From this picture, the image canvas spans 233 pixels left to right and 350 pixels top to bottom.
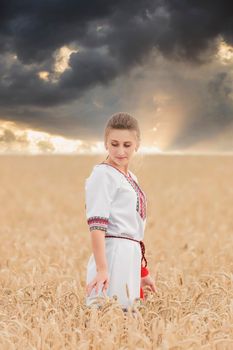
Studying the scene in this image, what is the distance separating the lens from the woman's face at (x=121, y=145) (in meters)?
4.51

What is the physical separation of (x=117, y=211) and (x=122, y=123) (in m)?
0.58

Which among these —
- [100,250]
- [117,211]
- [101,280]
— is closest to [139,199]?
[117,211]

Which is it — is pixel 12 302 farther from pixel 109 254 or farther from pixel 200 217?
pixel 200 217

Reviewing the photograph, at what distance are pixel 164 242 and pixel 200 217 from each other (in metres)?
3.91

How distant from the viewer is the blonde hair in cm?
451

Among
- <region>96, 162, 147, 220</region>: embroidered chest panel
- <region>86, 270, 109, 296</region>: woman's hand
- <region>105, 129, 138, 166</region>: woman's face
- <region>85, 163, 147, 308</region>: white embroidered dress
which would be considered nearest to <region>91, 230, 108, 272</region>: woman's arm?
<region>86, 270, 109, 296</region>: woman's hand

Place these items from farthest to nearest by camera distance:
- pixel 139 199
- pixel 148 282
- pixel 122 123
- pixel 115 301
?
pixel 148 282, pixel 139 199, pixel 122 123, pixel 115 301

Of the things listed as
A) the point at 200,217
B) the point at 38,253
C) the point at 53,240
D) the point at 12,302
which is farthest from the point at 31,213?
the point at 12,302

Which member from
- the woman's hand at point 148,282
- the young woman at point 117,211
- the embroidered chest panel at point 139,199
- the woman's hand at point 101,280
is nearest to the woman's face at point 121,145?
the young woman at point 117,211

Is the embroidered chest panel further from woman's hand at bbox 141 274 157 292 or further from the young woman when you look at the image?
woman's hand at bbox 141 274 157 292

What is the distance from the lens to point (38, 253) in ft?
29.2

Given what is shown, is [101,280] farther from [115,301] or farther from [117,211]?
[117,211]

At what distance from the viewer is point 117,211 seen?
14.9ft

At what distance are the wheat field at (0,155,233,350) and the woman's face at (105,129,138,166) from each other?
0.11 meters
